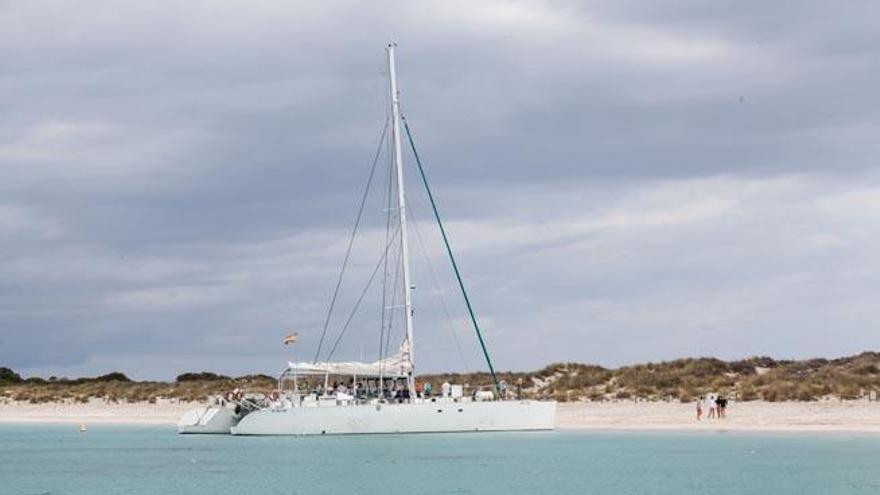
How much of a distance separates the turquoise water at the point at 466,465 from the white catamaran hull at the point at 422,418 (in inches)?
27.6

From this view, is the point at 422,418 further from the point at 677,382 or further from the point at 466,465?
the point at 677,382

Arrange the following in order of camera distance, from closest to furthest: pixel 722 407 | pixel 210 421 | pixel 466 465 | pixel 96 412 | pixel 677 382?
pixel 466 465 < pixel 722 407 < pixel 210 421 < pixel 677 382 < pixel 96 412

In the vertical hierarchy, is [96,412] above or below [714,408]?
above

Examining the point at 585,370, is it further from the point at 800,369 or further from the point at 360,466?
the point at 360,466

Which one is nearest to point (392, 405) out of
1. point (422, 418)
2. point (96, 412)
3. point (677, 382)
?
point (422, 418)

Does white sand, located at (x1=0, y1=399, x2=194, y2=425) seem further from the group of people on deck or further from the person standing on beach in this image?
the person standing on beach

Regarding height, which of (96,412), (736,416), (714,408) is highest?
(96,412)

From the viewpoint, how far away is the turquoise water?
4259 cm

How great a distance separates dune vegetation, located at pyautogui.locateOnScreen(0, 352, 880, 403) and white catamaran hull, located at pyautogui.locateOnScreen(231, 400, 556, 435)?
427 cm

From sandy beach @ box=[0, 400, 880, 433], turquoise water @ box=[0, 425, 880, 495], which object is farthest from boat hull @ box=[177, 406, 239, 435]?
sandy beach @ box=[0, 400, 880, 433]

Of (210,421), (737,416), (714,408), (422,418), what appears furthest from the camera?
(210,421)

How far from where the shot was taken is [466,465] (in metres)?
49.5

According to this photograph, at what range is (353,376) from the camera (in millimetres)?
62031

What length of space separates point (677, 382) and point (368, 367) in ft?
78.9
